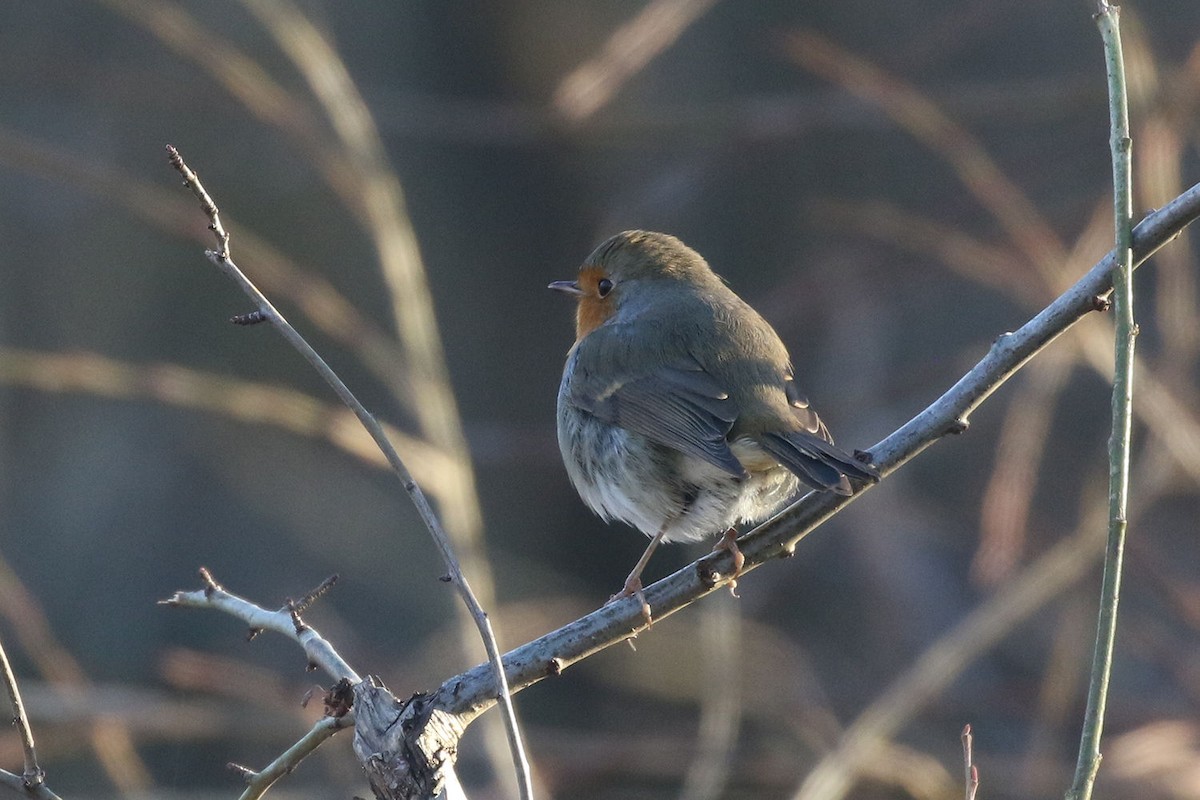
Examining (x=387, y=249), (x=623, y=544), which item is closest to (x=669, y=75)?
(x=623, y=544)

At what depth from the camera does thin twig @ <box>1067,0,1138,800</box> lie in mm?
1611

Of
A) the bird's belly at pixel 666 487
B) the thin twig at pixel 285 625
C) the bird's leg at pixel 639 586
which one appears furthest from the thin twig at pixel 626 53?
the thin twig at pixel 285 625

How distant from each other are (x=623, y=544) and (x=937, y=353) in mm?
2240

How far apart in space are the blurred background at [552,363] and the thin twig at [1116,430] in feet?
9.27

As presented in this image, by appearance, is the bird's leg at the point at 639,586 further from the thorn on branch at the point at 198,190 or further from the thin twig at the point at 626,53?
the thin twig at the point at 626,53

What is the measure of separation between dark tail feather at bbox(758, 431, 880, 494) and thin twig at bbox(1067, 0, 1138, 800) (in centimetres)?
75

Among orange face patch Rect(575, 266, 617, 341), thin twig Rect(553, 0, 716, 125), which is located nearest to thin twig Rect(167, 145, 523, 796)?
orange face patch Rect(575, 266, 617, 341)

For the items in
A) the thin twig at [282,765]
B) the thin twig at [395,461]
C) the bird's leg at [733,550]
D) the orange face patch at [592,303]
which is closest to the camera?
the thin twig at [395,461]

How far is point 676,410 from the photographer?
134 inches

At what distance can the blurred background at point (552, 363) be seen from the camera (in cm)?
489

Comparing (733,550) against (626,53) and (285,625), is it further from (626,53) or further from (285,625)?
(626,53)

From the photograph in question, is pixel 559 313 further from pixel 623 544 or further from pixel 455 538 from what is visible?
pixel 455 538

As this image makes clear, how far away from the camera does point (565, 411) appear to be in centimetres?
390

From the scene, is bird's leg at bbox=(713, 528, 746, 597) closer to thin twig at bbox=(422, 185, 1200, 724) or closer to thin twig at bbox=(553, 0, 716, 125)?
thin twig at bbox=(422, 185, 1200, 724)
